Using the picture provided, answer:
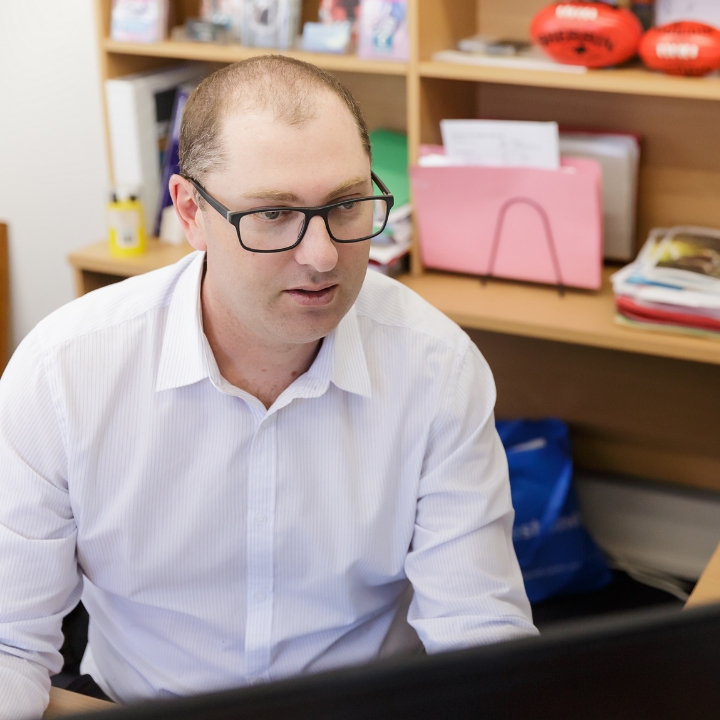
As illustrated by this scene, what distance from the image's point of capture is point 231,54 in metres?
2.03

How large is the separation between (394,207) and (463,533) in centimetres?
102

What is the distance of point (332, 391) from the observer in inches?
45.8

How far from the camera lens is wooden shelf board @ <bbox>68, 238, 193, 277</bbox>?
214cm

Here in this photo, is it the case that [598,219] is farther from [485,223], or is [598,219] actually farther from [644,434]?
[644,434]

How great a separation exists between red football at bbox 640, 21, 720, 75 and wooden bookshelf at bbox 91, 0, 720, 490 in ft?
0.09

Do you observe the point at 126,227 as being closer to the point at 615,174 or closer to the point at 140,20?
the point at 140,20

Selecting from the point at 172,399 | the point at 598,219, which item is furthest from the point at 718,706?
the point at 598,219

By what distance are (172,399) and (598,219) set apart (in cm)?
103

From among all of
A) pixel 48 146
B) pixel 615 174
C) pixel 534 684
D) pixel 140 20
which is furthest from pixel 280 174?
pixel 48 146

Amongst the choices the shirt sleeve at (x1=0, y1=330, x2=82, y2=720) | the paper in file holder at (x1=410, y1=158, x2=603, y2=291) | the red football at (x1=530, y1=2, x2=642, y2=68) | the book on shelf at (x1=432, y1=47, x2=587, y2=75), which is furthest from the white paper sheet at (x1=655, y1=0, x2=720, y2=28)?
the shirt sleeve at (x1=0, y1=330, x2=82, y2=720)

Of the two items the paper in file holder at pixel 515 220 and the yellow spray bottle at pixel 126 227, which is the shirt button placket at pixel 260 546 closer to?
the paper in file holder at pixel 515 220

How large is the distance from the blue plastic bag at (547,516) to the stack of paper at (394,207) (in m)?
0.48

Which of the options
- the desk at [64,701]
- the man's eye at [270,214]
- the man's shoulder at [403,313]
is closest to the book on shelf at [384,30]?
the man's shoulder at [403,313]

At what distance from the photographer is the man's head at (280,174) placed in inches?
38.9
